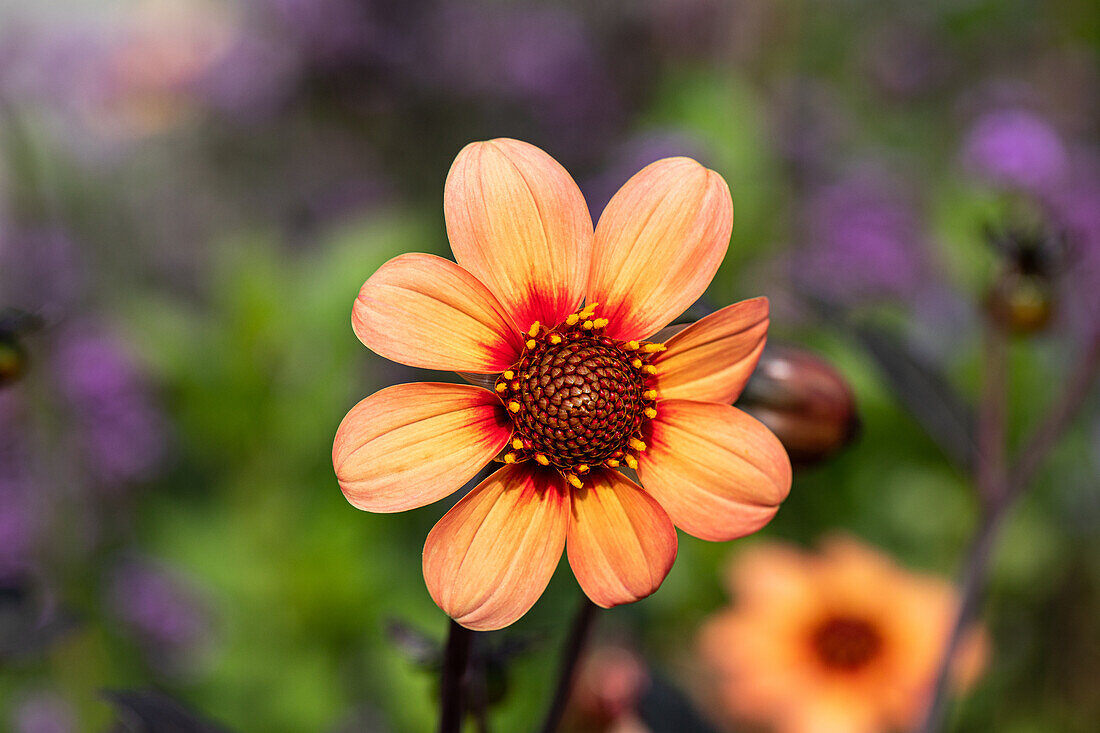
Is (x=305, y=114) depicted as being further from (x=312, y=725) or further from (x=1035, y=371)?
(x=1035, y=371)

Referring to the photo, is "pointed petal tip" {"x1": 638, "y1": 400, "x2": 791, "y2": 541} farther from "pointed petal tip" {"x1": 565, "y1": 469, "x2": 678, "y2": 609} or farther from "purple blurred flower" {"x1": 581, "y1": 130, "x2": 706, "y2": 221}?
"purple blurred flower" {"x1": 581, "y1": 130, "x2": 706, "y2": 221}

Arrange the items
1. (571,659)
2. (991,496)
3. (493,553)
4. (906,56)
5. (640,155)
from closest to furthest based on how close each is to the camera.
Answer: (493,553) → (571,659) → (991,496) → (640,155) → (906,56)

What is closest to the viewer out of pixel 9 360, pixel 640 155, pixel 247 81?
pixel 9 360

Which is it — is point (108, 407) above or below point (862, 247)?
below

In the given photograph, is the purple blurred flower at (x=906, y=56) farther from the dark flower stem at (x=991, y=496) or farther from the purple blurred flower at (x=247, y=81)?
the dark flower stem at (x=991, y=496)

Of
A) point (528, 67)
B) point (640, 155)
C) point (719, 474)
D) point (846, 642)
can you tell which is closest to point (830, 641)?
point (846, 642)

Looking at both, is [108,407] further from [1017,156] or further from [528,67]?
[1017,156]
